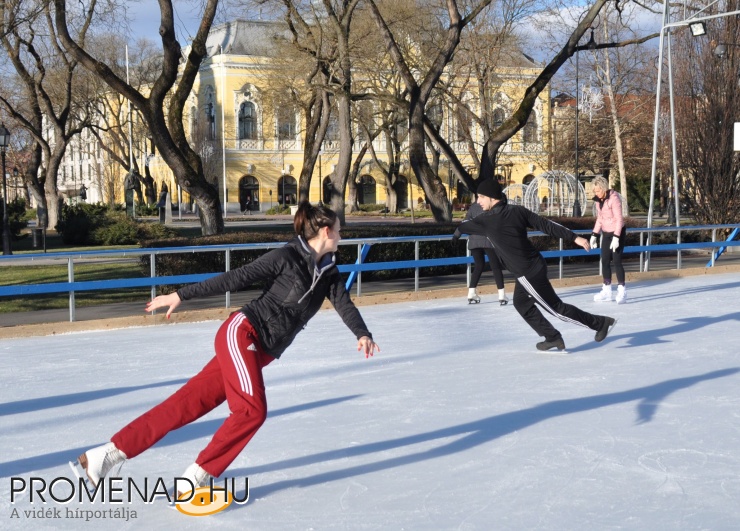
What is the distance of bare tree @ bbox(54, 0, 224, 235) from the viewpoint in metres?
18.9

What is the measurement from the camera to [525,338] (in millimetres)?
10742

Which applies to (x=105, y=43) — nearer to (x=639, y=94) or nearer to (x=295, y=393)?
(x=639, y=94)

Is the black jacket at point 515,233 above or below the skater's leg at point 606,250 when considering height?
above

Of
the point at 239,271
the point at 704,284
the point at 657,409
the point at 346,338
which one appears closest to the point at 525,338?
the point at 346,338

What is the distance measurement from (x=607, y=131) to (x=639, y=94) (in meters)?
3.30

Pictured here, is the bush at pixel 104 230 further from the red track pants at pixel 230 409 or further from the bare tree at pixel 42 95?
the red track pants at pixel 230 409

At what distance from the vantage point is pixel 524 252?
9180 mm

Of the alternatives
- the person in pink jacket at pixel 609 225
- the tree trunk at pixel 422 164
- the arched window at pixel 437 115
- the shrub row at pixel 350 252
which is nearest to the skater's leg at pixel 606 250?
the person in pink jacket at pixel 609 225

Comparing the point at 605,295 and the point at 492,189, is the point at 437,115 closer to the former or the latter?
the point at 605,295

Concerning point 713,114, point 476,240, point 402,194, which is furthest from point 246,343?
point 402,194

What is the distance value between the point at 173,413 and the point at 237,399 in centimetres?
36

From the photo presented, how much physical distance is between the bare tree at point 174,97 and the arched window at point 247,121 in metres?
49.4

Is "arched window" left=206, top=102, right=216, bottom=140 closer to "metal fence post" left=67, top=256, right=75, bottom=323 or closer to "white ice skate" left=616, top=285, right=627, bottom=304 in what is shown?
"white ice skate" left=616, top=285, right=627, bottom=304

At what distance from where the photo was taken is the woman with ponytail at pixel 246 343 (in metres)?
4.74
